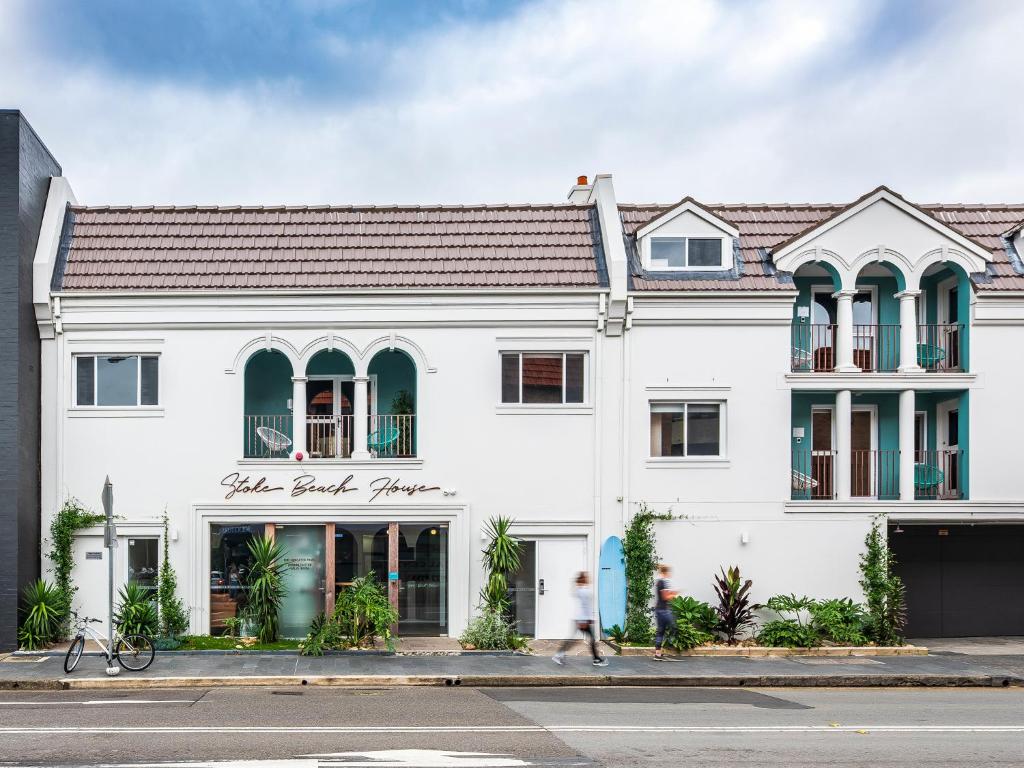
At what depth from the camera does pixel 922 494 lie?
2147 centimetres

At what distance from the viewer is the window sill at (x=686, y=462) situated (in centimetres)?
2041

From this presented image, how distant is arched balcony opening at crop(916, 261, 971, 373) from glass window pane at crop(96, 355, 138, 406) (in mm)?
15195

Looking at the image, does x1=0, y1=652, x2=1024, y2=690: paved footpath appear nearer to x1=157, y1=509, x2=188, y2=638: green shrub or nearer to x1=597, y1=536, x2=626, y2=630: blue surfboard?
x1=157, y1=509, x2=188, y2=638: green shrub

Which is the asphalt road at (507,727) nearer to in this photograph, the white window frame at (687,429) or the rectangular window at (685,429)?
the white window frame at (687,429)

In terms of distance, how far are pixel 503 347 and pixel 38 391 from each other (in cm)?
859

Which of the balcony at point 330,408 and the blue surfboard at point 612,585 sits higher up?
the balcony at point 330,408

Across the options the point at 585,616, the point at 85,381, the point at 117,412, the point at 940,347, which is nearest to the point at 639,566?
the point at 585,616

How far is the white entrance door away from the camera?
66.7ft

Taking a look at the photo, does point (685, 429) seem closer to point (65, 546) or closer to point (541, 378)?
point (541, 378)

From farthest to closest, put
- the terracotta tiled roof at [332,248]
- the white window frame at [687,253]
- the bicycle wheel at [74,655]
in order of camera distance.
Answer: the white window frame at [687,253]
the terracotta tiled roof at [332,248]
the bicycle wheel at [74,655]

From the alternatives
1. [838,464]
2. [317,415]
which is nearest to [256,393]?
[317,415]

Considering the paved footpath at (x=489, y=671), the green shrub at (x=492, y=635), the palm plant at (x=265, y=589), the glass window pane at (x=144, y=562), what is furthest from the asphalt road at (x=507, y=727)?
the glass window pane at (x=144, y=562)

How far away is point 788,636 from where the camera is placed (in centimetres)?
1944

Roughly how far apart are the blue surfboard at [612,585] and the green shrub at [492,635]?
1709 millimetres
